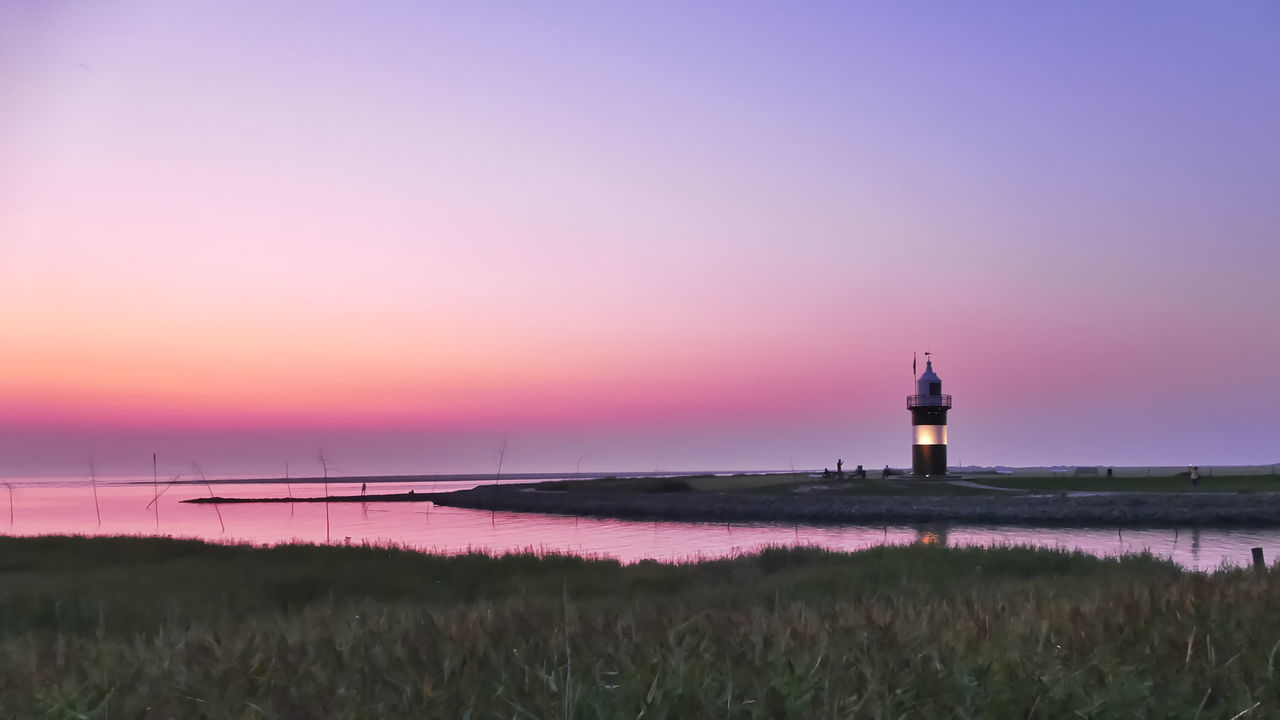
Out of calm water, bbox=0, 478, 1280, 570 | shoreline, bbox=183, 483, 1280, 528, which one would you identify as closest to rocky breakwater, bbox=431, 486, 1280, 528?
shoreline, bbox=183, 483, 1280, 528

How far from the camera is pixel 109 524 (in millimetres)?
51188

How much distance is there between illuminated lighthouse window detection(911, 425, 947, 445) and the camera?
75375 mm

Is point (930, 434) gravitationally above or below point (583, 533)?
above

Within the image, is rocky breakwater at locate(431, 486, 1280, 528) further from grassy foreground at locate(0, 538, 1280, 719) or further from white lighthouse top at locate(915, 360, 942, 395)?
grassy foreground at locate(0, 538, 1280, 719)

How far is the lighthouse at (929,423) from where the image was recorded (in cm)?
7412

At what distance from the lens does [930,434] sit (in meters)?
75.6

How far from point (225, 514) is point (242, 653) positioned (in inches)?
2675

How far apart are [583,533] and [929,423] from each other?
39.6 m

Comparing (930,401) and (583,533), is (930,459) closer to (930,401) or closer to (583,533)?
(930,401)

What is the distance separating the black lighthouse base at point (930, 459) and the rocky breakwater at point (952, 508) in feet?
61.1

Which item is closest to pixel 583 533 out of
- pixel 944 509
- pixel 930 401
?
pixel 944 509

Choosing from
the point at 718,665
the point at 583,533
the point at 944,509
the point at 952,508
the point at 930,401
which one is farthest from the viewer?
the point at 930,401

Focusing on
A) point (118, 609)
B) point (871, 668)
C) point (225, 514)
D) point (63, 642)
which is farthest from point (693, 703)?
point (225, 514)

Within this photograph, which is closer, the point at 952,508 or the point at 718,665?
the point at 718,665
